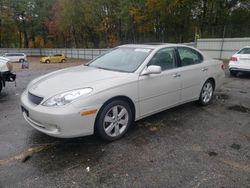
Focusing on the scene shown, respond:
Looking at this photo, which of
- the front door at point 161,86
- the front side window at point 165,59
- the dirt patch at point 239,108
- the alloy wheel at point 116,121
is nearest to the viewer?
the alloy wheel at point 116,121

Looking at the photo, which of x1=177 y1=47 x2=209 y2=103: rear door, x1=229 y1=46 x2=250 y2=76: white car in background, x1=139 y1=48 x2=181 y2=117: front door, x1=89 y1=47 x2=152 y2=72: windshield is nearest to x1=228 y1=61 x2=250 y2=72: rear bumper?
x1=229 y1=46 x2=250 y2=76: white car in background

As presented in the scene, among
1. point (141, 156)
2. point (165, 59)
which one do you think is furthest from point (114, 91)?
point (165, 59)

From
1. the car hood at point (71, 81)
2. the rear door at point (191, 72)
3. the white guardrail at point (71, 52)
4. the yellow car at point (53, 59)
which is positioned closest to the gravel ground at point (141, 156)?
the rear door at point (191, 72)

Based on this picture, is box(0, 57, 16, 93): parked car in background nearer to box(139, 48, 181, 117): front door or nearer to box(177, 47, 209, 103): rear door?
box(139, 48, 181, 117): front door

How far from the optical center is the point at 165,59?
4215mm

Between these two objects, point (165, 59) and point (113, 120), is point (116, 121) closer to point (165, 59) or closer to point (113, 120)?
point (113, 120)

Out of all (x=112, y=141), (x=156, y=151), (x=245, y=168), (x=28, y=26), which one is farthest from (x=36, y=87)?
(x=28, y=26)

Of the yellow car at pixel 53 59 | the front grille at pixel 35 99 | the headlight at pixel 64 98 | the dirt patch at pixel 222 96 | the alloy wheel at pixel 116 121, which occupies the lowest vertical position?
the yellow car at pixel 53 59

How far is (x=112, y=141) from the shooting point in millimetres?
3430

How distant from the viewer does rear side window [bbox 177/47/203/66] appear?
455 centimetres

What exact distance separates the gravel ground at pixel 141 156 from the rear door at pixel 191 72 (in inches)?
21.9

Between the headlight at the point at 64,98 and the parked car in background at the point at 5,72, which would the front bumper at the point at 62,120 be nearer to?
the headlight at the point at 64,98

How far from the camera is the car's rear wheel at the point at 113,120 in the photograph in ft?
10.6

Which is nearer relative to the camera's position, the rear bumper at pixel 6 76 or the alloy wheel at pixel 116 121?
the alloy wheel at pixel 116 121
